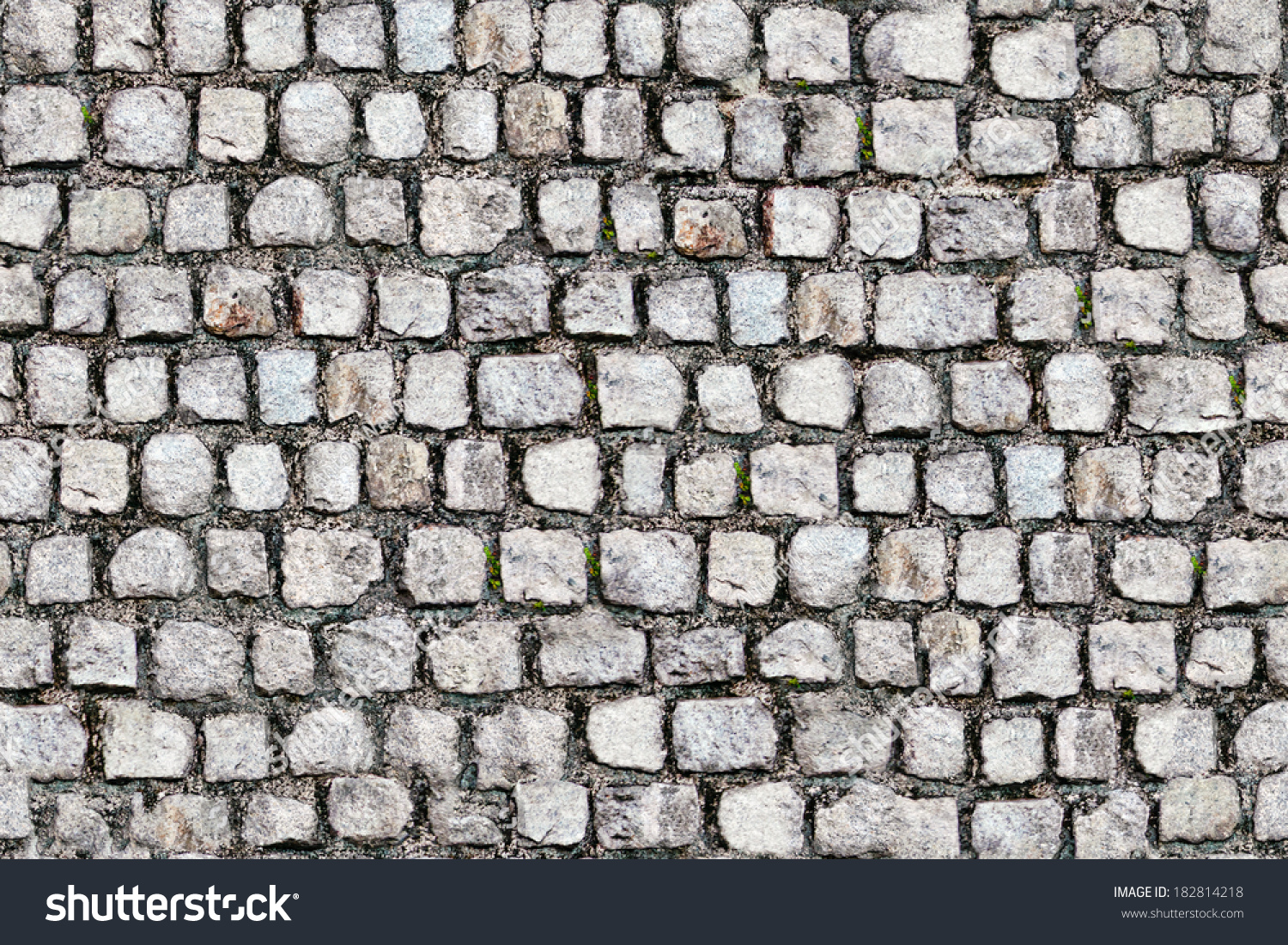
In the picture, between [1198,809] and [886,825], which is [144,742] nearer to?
[886,825]

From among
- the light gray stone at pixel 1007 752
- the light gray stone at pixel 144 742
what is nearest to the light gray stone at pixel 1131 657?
the light gray stone at pixel 1007 752

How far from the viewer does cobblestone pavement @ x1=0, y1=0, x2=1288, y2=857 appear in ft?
12.7

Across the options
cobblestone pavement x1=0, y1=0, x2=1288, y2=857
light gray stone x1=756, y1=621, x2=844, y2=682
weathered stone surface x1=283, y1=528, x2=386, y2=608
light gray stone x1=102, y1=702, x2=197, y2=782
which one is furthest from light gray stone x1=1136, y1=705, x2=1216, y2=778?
light gray stone x1=102, y1=702, x2=197, y2=782

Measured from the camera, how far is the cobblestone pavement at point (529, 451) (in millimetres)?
3859

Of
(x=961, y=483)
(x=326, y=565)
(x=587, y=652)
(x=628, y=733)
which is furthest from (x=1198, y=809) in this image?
(x=326, y=565)

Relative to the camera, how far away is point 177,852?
387cm

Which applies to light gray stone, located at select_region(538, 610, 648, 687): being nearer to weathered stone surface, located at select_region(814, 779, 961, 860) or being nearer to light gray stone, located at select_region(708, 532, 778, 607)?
light gray stone, located at select_region(708, 532, 778, 607)

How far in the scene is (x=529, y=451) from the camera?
3857 mm

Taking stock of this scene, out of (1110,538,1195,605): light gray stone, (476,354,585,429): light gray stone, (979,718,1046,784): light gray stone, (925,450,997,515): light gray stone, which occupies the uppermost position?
(476,354,585,429): light gray stone

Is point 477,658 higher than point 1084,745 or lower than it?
higher

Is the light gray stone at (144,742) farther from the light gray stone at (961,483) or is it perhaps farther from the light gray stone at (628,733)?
the light gray stone at (961,483)

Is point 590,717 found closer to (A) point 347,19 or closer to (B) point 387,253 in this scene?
(B) point 387,253

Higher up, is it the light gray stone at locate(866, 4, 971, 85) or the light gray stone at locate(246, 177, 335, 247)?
the light gray stone at locate(866, 4, 971, 85)

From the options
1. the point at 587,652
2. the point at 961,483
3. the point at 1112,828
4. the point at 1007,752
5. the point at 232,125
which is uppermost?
the point at 232,125
